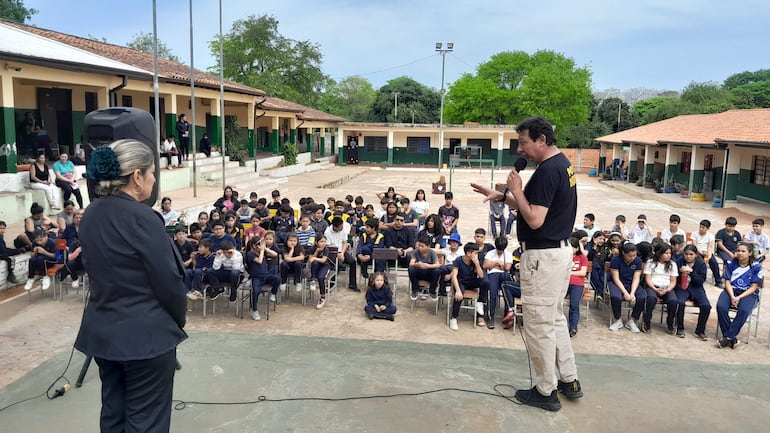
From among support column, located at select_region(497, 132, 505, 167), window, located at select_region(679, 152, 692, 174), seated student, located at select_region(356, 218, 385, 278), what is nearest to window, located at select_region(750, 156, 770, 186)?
window, located at select_region(679, 152, 692, 174)

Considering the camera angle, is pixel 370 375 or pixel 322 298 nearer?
pixel 370 375

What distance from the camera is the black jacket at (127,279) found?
92.7 inches

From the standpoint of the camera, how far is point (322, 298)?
308 inches

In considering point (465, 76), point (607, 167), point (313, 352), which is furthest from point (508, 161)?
point (313, 352)

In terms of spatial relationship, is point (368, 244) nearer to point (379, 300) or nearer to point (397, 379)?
point (379, 300)

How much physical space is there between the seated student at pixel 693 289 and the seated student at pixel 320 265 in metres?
4.59

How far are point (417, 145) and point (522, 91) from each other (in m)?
11.5

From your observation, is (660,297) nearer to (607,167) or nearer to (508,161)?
(607,167)

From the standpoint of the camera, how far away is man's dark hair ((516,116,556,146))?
3740 mm

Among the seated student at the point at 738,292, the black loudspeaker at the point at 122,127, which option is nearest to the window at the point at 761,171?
the seated student at the point at 738,292

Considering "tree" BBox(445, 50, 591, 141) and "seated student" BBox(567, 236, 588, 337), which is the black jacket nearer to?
"seated student" BBox(567, 236, 588, 337)

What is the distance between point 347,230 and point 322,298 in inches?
63.0

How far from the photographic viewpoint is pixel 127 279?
2371 millimetres

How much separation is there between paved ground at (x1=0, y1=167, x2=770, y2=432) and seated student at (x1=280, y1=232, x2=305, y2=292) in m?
1.04
